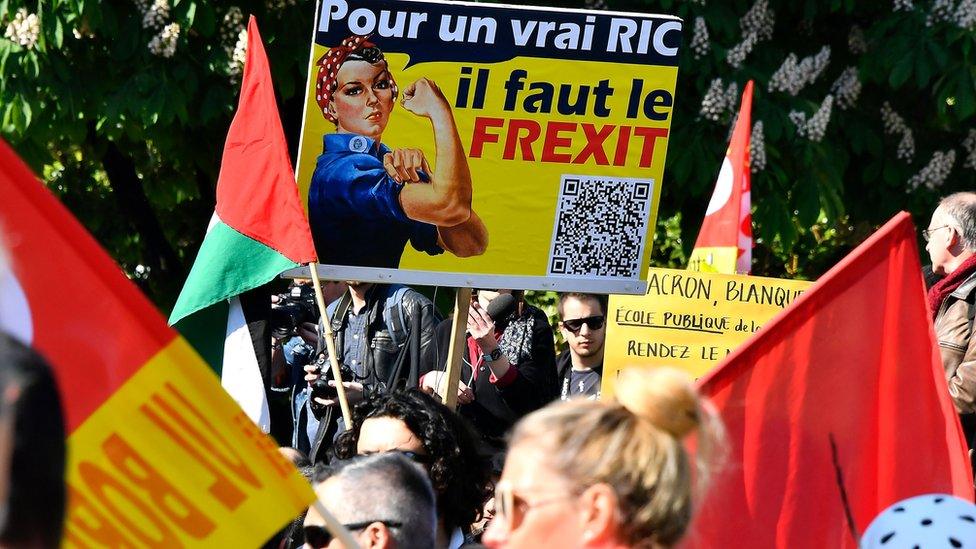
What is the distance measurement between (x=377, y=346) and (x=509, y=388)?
625 mm

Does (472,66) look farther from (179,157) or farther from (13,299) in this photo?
(179,157)

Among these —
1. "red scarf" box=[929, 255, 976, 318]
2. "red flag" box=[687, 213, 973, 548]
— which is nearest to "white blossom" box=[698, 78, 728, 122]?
"red scarf" box=[929, 255, 976, 318]

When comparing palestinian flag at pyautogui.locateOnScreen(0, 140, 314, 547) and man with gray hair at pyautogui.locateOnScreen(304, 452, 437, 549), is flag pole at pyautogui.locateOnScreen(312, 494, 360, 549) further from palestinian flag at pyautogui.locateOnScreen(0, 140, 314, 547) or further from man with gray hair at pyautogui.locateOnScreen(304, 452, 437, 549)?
man with gray hair at pyautogui.locateOnScreen(304, 452, 437, 549)

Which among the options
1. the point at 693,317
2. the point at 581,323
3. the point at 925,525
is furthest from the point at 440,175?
the point at 925,525

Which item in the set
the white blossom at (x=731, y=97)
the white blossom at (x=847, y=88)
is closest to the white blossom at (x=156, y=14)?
the white blossom at (x=731, y=97)

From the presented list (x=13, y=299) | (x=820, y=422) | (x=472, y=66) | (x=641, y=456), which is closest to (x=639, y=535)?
(x=641, y=456)

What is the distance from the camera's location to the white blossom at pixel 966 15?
719cm

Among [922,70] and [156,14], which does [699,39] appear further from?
[156,14]

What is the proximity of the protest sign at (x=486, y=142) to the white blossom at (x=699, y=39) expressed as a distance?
2548 millimetres

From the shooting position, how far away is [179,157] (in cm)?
799

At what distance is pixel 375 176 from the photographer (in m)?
4.61

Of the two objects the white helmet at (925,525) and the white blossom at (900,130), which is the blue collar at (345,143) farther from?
the white blossom at (900,130)

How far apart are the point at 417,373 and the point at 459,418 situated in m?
1.55

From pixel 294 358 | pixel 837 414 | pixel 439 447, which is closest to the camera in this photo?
pixel 837 414
